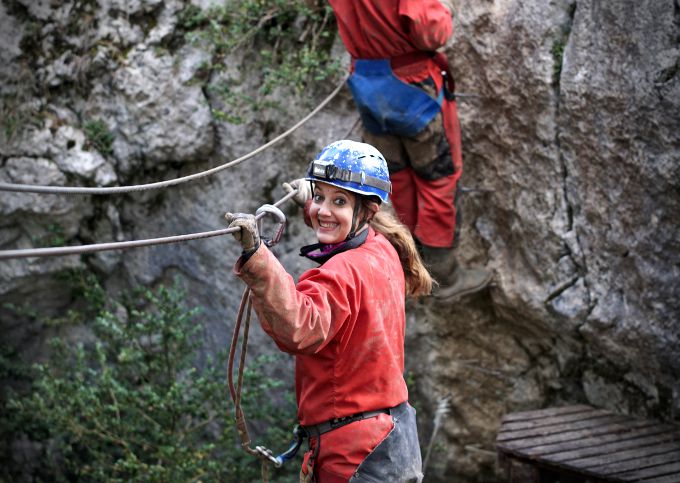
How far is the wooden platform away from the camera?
4.10 m

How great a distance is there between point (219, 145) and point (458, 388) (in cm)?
225

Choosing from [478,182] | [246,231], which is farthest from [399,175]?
[246,231]

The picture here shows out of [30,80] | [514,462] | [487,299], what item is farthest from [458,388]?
[30,80]

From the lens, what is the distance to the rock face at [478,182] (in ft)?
14.2

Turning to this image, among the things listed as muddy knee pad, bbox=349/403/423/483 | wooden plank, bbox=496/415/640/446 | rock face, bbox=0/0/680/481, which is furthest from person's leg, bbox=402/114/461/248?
muddy knee pad, bbox=349/403/423/483

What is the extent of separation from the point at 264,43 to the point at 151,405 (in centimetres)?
243

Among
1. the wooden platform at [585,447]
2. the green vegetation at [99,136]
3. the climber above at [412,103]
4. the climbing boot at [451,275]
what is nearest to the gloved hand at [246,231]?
the climber above at [412,103]

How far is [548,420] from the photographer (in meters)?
4.76

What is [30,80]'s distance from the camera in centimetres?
546

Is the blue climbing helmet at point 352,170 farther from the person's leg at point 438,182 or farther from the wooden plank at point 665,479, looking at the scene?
the wooden plank at point 665,479

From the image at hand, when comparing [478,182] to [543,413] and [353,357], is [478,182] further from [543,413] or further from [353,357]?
[353,357]

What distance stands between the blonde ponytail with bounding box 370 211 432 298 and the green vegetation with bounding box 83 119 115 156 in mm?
2910

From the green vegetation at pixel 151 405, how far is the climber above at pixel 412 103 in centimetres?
136

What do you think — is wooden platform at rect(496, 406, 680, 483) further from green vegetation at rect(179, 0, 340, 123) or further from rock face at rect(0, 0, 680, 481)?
green vegetation at rect(179, 0, 340, 123)
